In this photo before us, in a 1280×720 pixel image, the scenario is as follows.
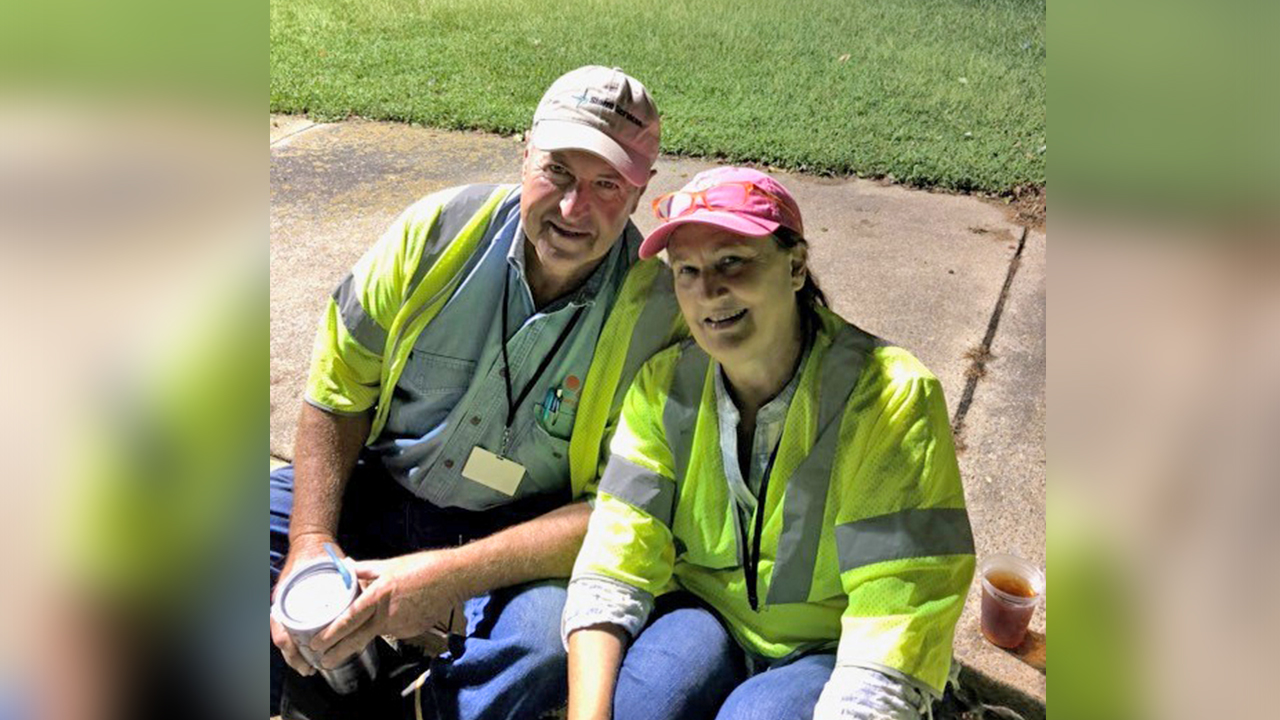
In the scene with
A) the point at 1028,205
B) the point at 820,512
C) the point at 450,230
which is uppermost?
the point at 450,230

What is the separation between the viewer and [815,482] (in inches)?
73.5

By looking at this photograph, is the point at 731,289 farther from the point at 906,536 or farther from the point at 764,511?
the point at 906,536

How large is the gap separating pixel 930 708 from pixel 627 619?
56 cm

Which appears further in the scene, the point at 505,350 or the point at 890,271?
the point at 890,271

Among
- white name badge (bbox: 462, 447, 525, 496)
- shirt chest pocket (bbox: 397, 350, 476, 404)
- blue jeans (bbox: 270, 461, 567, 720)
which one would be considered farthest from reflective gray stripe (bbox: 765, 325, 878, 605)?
shirt chest pocket (bbox: 397, 350, 476, 404)

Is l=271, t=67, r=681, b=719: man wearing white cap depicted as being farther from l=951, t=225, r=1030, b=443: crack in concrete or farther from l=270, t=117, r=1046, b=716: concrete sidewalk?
l=951, t=225, r=1030, b=443: crack in concrete

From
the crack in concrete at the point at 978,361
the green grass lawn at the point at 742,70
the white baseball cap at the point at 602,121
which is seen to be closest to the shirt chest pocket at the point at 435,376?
the white baseball cap at the point at 602,121

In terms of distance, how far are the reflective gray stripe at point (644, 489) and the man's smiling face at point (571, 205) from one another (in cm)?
42

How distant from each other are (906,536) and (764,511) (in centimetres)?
27

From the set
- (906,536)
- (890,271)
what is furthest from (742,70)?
(906,536)

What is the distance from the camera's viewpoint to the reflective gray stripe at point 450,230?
218 centimetres

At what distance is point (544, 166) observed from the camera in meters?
2.08
